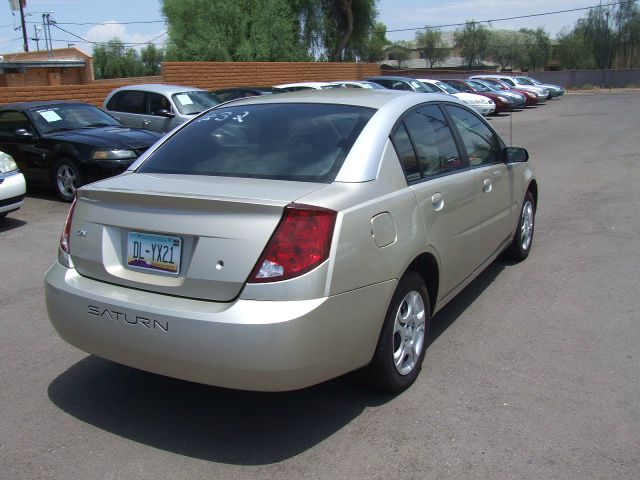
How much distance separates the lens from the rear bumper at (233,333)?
2.93 meters

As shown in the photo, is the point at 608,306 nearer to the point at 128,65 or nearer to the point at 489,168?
the point at 489,168

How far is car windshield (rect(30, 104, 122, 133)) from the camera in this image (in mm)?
10148

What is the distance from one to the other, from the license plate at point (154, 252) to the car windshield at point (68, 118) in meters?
7.59

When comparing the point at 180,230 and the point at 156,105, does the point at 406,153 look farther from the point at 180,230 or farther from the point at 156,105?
the point at 156,105

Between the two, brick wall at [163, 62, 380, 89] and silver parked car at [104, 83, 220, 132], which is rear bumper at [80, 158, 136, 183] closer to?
silver parked car at [104, 83, 220, 132]

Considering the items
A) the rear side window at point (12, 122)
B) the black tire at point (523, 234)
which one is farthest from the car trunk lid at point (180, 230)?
the rear side window at point (12, 122)

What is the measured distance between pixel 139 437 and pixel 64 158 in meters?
7.10

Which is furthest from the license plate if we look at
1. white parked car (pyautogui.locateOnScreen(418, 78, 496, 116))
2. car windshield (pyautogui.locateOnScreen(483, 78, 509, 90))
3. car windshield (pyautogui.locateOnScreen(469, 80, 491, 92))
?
car windshield (pyautogui.locateOnScreen(483, 78, 509, 90))

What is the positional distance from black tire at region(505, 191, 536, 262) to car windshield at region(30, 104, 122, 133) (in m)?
7.10

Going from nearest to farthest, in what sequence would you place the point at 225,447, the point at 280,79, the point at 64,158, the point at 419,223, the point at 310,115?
the point at 225,447 → the point at 419,223 → the point at 310,115 → the point at 64,158 → the point at 280,79

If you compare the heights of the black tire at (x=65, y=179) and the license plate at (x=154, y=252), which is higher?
the license plate at (x=154, y=252)

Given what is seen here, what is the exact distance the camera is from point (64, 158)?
374 inches

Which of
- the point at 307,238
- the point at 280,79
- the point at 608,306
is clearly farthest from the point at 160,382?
the point at 280,79

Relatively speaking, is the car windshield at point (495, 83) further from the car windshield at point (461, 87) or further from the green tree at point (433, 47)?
the green tree at point (433, 47)
